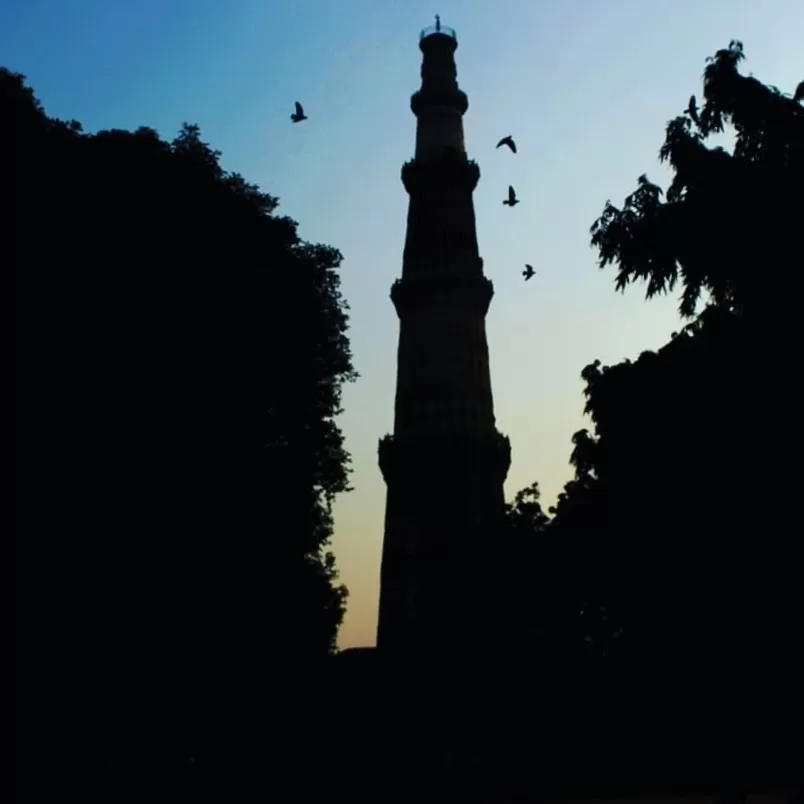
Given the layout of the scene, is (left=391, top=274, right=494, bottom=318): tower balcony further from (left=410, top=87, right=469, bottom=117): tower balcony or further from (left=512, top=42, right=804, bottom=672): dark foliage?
(left=512, top=42, right=804, bottom=672): dark foliage

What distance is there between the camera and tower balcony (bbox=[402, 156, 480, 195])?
41.7 m

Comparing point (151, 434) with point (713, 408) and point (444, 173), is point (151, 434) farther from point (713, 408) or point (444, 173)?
point (444, 173)

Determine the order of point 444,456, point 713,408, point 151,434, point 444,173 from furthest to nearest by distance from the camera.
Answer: point 444,173 → point 444,456 → point 151,434 → point 713,408

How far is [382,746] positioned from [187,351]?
13.1 meters

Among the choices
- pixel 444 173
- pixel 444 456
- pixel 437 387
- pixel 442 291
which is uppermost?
pixel 444 173

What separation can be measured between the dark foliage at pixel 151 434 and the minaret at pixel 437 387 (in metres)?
16.1

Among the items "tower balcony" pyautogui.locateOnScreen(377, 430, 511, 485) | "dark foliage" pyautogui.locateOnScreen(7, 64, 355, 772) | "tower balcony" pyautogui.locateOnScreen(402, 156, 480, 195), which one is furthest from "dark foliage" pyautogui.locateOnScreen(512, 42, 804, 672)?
"tower balcony" pyautogui.locateOnScreen(402, 156, 480, 195)

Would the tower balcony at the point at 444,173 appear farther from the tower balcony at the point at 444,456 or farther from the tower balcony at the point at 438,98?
the tower balcony at the point at 444,456

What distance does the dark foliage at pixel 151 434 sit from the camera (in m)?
15.8

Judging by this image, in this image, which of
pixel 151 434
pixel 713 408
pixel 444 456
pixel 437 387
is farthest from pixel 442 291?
pixel 713 408

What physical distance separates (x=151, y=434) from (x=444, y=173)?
1073 inches

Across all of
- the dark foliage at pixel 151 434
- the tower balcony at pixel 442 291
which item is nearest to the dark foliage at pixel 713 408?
the dark foliage at pixel 151 434

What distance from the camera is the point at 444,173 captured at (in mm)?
41594

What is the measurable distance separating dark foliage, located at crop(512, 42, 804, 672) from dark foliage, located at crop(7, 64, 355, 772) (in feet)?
22.2
